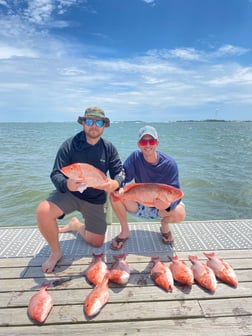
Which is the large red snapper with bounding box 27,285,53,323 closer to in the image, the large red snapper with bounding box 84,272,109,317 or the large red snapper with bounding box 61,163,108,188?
the large red snapper with bounding box 84,272,109,317

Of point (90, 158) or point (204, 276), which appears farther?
point (90, 158)

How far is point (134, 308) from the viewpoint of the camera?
2619mm

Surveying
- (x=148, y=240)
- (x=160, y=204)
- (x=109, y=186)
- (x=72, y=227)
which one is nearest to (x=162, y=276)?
(x=160, y=204)

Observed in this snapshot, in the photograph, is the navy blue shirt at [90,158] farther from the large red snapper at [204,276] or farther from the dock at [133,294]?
the large red snapper at [204,276]

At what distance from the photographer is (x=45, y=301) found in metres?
2.62

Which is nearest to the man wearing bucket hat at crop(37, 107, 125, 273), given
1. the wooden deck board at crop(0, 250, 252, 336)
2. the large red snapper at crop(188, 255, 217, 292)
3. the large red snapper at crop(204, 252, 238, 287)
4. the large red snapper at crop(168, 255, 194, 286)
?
the wooden deck board at crop(0, 250, 252, 336)

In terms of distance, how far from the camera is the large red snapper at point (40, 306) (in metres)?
2.48

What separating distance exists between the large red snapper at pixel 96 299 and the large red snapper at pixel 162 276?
0.55m

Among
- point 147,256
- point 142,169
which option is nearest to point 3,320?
point 147,256

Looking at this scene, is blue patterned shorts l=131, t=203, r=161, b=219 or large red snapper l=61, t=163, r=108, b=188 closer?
large red snapper l=61, t=163, r=108, b=188

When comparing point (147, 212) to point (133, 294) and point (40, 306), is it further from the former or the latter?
point (40, 306)

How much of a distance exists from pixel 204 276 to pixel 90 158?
6.74ft

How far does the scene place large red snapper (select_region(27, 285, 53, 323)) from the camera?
97.6 inches

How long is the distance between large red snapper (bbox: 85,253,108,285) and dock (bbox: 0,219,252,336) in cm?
8
